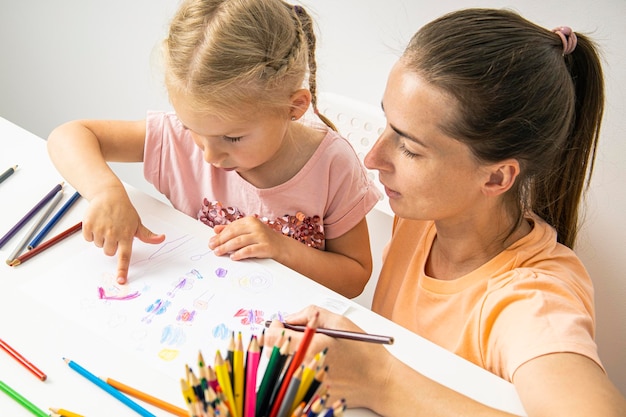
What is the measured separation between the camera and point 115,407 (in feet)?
1.92

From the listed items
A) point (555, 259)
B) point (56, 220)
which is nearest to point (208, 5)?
point (56, 220)

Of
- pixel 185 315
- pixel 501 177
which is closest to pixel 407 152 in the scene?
pixel 501 177

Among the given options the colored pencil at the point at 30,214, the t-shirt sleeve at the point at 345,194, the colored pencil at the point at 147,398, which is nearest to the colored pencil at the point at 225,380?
the colored pencil at the point at 147,398

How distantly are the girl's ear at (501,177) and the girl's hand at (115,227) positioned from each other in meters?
0.43

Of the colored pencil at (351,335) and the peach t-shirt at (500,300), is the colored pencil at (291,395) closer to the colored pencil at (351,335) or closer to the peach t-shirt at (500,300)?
the colored pencil at (351,335)

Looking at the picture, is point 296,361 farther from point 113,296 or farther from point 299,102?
point 299,102

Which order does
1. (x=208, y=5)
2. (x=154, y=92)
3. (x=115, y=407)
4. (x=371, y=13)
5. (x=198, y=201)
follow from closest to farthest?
(x=115, y=407), (x=208, y=5), (x=198, y=201), (x=371, y=13), (x=154, y=92)

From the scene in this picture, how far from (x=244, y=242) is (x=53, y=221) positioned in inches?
9.8

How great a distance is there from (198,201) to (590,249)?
69 cm

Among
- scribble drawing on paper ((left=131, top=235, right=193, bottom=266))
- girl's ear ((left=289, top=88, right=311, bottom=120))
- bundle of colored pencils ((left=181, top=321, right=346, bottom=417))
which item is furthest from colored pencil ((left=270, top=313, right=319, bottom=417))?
girl's ear ((left=289, top=88, right=311, bottom=120))

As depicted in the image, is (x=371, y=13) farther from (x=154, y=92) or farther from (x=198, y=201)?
(x=154, y=92)

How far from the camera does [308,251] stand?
92 centimetres

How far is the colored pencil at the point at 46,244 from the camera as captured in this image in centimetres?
75

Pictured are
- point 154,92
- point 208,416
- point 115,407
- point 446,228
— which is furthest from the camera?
point 154,92
